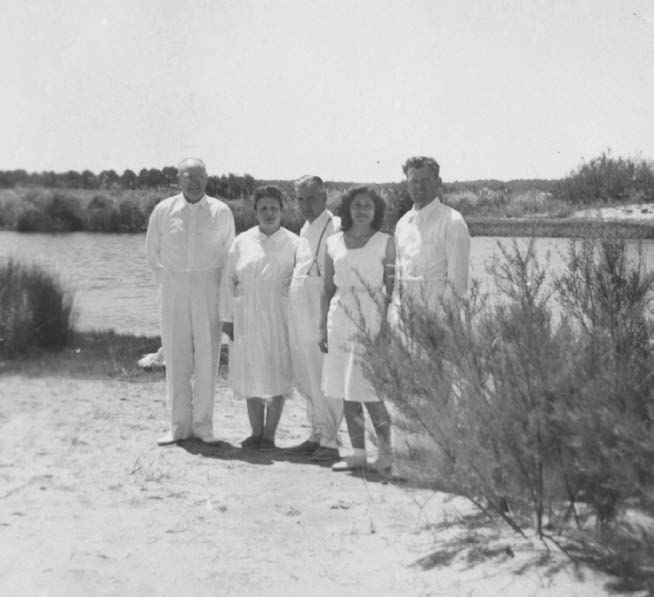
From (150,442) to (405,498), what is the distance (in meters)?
2.14

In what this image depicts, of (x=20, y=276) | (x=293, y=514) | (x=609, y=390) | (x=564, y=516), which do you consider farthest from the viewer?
(x=20, y=276)

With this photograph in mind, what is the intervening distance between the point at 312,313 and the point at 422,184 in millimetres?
1140

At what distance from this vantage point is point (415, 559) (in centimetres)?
353

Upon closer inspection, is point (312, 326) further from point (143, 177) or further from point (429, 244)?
point (143, 177)

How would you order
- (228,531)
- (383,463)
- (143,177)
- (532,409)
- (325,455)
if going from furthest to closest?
1. (143,177)
2. (325,455)
3. (383,463)
4. (228,531)
5. (532,409)

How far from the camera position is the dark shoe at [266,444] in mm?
5734

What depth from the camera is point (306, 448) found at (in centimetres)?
565

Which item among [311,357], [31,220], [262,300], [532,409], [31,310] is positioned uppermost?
[31,220]

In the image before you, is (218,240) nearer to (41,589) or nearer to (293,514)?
(293,514)

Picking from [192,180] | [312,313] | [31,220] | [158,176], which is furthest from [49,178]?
[158,176]

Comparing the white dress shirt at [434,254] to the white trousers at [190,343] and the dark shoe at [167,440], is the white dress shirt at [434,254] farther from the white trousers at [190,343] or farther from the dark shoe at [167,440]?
the dark shoe at [167,440]

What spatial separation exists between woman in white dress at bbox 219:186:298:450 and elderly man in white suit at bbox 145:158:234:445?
196mm

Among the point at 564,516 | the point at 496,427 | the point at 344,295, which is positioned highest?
the point at 344,295

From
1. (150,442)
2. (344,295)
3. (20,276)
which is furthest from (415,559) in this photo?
(20,276)
